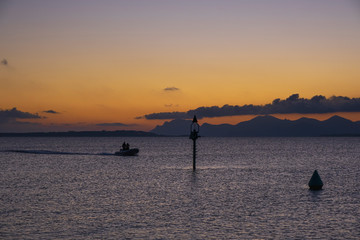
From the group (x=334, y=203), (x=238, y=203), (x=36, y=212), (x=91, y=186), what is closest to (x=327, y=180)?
(x=334, y=203)

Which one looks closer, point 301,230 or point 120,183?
point 301,230

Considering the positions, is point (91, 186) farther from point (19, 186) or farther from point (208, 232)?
point (208, 232)

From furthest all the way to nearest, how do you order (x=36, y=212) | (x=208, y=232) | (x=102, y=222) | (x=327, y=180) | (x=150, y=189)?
(x=327, y=180)
(x=150, y=189)
(x=36, y=212)
(x=102, y=222)
(x=208, y=232)

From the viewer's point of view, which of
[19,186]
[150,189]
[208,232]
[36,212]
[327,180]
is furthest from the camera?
[327,180]

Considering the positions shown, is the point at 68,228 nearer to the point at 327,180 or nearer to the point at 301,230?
the point at 301,230

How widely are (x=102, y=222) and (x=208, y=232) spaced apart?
745 centimetres

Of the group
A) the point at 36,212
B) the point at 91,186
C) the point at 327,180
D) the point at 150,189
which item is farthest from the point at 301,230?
the point at 327,180


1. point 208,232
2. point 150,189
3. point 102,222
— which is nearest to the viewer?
point 208,232

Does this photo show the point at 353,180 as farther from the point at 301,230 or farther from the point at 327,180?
the point at 301,230

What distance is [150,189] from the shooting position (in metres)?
47.3

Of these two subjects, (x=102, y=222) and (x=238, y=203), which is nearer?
(x=102, y=222)

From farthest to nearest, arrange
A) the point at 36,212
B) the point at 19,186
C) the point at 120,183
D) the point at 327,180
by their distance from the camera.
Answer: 1. the point at 327,180
2. the point at 120,183
3. the point at 19,186
4. the point at 36,212

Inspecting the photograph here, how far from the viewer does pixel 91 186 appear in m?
50.2

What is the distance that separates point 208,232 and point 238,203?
11.2 metres
